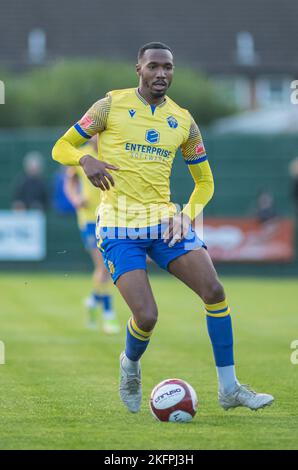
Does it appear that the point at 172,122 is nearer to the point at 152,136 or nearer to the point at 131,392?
the point at 152,136

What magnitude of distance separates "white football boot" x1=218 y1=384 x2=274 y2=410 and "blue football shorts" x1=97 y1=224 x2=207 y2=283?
0.99m

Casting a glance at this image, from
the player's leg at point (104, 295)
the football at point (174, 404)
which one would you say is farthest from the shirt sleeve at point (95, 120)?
the player's leg at point (104, 295)

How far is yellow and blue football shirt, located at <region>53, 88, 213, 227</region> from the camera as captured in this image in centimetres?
841

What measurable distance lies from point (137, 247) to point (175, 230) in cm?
30

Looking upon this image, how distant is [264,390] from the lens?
9562 millimetres

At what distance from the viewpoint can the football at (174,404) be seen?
8070 mm

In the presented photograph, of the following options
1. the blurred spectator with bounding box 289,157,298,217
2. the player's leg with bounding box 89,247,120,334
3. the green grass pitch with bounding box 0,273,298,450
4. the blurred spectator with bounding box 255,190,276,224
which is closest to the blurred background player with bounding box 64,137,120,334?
the player's leg with bounding box 89,247,120,334

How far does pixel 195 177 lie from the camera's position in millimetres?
8914

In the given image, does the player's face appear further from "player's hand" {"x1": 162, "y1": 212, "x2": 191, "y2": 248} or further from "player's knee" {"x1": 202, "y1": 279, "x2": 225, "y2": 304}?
"player's knee" {"x1": 202, "y1": 279, "x2": 225, "y2": 304}

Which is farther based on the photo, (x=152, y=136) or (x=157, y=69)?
(x=152, y=136)

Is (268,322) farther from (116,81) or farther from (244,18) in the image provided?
(244,18)

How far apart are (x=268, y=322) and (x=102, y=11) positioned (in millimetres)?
45545

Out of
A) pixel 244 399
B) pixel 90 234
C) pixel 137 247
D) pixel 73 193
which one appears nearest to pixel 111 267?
pixel 137 247
